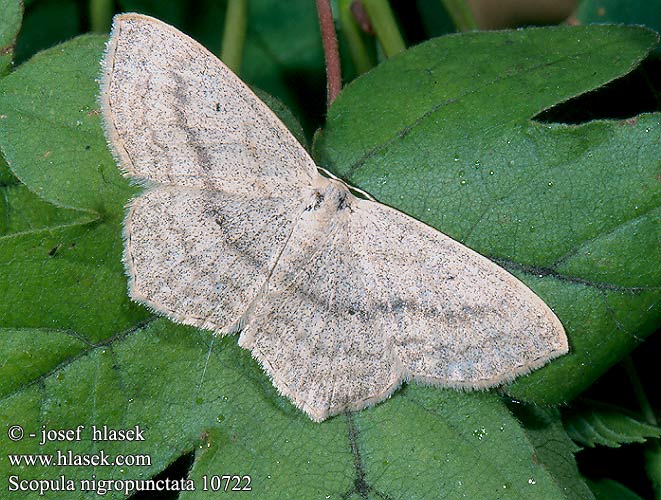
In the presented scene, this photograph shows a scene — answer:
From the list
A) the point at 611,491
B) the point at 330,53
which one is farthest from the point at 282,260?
the point at 611,491

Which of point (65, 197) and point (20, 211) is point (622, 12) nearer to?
point (65, 197)

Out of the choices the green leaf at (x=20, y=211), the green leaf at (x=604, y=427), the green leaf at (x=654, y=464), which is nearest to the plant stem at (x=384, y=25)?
the green leaf at (x=20, y=211)

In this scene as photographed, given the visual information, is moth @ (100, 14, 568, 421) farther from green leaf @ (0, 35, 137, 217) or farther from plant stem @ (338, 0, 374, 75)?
plant stem @ (338, 0, 374, 75)

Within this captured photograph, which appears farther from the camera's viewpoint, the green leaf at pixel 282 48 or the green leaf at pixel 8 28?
the green leaf at pixel 282 48

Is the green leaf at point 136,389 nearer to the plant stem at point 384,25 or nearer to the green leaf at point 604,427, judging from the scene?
the green leaf at point 604,427

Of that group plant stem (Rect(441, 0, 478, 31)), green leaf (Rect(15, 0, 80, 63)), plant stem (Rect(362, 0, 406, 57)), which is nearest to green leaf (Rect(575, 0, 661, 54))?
plant stem (Rect(441, 0, 478, 31))

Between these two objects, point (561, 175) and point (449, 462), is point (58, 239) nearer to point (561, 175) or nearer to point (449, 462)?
point (449, 462)
